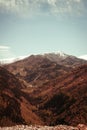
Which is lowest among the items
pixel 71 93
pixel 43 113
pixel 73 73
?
pixel 43 113

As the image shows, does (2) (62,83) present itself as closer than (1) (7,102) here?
No

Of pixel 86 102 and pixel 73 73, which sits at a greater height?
pixel 73 73

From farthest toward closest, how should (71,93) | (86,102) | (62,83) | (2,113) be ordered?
(62,83) → (71,93) → (86,102) → (2,113)

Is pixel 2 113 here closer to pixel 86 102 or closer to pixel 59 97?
pixel 86 102

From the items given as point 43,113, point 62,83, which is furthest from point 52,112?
point 62,83

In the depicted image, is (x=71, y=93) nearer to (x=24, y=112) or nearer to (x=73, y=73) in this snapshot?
(x=24, y=112)

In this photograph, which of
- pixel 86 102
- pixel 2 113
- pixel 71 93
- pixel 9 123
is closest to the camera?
pixel 9 123
